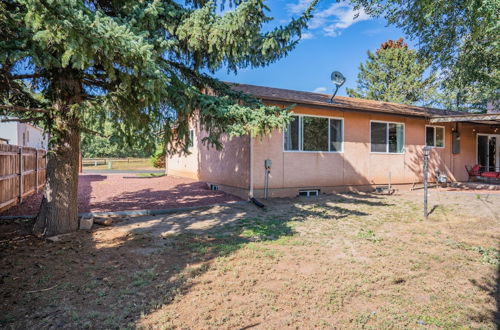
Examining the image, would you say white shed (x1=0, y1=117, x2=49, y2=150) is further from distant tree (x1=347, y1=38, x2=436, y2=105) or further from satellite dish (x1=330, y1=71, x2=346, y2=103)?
distant tree (x1=347, y1=38, x2=436, y2=105)

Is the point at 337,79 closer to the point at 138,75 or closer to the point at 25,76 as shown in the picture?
the point at 138,75

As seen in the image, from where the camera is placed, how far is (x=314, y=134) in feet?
33.3

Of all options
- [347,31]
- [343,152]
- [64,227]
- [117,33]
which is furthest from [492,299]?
[347,31]

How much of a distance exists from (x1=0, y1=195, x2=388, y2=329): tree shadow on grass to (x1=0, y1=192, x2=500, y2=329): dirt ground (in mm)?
18

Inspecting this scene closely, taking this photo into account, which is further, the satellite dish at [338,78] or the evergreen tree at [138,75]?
the satellite dish at [338,78]

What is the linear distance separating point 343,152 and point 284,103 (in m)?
3.10

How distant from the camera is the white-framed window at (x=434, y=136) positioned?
499 inches

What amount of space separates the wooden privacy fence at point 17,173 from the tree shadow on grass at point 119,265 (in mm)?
2866

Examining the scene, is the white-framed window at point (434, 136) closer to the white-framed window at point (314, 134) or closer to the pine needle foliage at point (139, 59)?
the white-framed window at point (314, 134)

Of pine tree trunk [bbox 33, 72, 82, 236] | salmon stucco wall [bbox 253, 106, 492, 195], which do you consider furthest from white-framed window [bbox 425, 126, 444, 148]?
pine tree trunk [bbox 33, 72, 82, 236]

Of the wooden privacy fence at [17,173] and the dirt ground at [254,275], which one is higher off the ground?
the wooden privacy fence at [17,173]

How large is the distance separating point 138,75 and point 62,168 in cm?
260

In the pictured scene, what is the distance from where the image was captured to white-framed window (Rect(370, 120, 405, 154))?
11.3 metres

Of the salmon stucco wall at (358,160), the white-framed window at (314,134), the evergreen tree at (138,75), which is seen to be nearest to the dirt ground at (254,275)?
the evergreen tree at (138,75)
